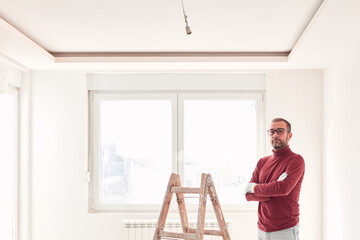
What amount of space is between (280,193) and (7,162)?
302 cm

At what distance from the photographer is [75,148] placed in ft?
17.8

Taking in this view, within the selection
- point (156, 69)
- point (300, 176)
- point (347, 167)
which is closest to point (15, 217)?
point (156, 69)

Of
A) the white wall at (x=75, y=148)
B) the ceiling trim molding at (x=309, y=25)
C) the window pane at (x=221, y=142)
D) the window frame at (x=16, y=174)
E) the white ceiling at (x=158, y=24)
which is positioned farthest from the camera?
the window pane at (x=221, y=142)

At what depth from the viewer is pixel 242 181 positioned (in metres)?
5.50

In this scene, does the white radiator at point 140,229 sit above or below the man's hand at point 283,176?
below

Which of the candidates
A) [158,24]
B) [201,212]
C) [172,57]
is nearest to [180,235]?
[201,212]

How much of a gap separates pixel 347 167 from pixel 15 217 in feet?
11.7

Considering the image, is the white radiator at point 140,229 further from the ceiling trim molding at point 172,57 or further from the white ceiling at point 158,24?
the white ceiling at point 158,24

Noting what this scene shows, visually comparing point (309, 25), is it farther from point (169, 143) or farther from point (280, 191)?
point (169, 143)

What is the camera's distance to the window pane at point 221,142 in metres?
5.50

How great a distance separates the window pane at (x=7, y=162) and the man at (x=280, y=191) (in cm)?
266

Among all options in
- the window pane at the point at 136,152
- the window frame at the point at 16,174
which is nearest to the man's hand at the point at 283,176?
the window pane at the point at 136,152

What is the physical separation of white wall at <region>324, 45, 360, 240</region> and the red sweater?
0.63m

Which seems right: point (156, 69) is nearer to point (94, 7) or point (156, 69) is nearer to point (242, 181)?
point (242, 181)
